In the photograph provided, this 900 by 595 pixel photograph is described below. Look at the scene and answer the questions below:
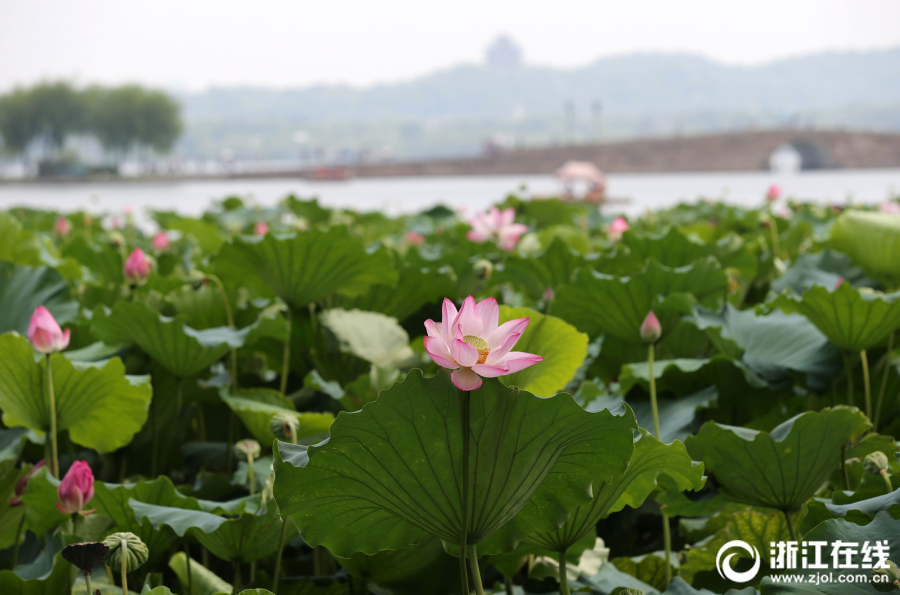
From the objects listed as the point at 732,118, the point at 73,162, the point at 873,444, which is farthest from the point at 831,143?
the point at 732,118

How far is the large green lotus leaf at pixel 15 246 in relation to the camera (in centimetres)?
162

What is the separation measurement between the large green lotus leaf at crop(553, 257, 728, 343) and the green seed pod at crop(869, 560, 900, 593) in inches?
24.9

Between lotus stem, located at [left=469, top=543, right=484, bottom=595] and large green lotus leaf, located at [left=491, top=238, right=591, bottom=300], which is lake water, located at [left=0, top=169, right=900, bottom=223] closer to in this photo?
large green lotus leaf, located at [left=491, top=238, right=591, bottom=300]

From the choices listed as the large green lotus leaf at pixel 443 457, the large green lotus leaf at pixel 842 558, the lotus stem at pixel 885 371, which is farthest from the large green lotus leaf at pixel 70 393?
the lotus stem at pixel 885 371

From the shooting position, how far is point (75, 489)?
0.76 m

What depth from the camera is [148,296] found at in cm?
131

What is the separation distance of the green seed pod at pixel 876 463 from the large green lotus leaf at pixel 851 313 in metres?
0.31

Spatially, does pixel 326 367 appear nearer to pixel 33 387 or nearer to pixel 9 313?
pixel 33 387

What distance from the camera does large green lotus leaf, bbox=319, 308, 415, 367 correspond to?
3.84 ft

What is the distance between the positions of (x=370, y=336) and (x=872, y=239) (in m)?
1.07

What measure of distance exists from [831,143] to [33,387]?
41.7 meters

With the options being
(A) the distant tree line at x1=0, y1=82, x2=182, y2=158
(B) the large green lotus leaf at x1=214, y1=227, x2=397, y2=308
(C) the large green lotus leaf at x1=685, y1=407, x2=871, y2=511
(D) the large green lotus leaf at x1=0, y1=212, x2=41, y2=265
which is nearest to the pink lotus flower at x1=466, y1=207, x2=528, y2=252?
(B) the large green lotus leaf at x1=214, y1=227, x2=397, y2=308

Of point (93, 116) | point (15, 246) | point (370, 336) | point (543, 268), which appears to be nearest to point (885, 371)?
point (543, 268)

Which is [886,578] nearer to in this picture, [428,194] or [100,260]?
[100,260]
